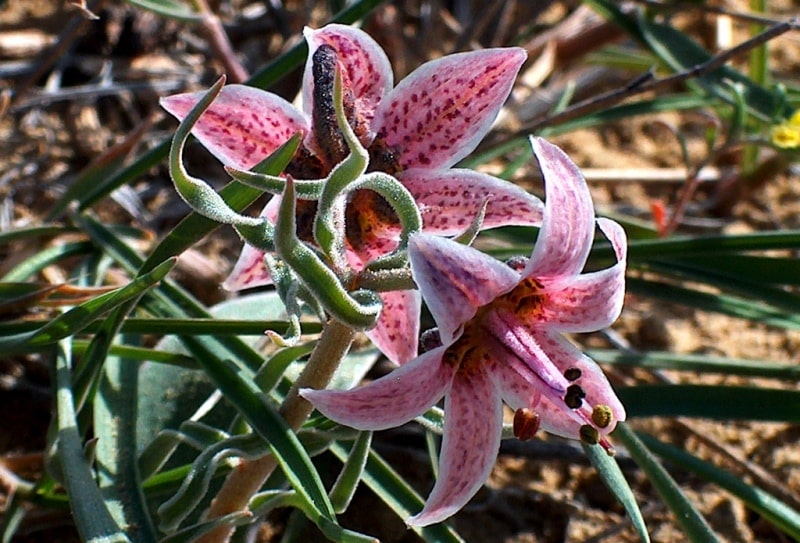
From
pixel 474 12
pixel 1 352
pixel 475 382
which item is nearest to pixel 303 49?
pixel 1 352

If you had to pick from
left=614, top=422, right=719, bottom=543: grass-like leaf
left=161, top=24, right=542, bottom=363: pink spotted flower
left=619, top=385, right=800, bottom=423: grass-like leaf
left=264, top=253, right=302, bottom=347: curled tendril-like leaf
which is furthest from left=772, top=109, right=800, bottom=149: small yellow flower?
left=264, top=253, right=302, bottom=347: curled tendril-like leaf

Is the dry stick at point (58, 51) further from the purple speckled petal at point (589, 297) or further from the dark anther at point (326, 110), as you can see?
the purple speckled petal at point (589, 297)

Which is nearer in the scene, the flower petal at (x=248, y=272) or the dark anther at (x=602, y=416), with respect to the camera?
the dark anther at (x=602, y=416)

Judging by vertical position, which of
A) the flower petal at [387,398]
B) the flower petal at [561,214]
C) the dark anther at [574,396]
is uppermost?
the flower petal at [561,214]

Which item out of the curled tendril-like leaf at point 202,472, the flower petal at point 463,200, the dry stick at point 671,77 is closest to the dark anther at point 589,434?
the flower petal at point 463,200

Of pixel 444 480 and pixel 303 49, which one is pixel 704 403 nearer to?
pixel 444 480

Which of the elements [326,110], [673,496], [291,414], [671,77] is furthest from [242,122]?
[671,77]
